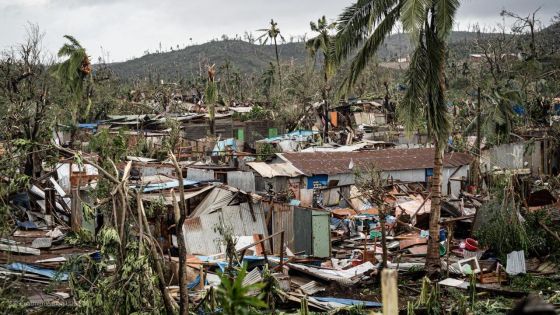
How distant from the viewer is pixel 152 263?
28.2ft

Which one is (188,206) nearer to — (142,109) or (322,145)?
(322,145)

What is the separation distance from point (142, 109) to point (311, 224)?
100ft

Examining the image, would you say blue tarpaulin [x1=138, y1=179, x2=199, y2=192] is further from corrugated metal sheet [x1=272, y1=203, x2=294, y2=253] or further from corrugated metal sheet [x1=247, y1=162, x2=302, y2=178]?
corrugated metal sheet [x1=247, y1=162, x2=302, y2=178]

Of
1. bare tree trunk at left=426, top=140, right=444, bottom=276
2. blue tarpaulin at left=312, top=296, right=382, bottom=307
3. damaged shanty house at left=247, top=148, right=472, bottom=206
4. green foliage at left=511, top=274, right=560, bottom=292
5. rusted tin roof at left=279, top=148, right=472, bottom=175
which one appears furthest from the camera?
rusted tin roof at left=279, top=148, right=472, bottom=175

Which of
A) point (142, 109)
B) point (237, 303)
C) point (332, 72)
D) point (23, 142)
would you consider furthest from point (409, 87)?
point (142, 109)

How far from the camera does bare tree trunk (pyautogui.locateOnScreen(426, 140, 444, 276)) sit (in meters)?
12.5

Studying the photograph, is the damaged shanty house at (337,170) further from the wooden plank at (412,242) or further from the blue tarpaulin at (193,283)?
the blue tarpaulin at (193,283)

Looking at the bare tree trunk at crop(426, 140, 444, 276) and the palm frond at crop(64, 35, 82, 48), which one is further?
the palm frond at crop(64, 35, 82, 48)

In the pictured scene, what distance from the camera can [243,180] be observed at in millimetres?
19859

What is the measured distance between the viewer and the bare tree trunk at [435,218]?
12.5 m

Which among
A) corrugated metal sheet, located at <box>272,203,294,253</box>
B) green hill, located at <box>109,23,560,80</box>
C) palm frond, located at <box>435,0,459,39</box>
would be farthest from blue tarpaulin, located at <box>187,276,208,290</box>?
green hill, located at <box>109,23,560,80</box>

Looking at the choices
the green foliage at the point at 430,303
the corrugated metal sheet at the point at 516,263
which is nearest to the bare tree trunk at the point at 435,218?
the corrugated metal sheet at the point at 516,263

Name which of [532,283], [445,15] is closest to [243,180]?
[532,283]

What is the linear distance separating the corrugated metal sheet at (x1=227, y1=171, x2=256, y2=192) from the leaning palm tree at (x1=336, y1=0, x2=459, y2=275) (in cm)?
752
